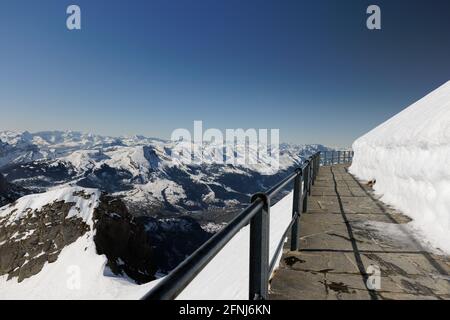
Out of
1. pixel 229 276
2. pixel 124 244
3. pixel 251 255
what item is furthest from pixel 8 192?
pixel 251 255

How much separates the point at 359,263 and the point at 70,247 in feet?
266

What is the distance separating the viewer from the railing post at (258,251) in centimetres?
279

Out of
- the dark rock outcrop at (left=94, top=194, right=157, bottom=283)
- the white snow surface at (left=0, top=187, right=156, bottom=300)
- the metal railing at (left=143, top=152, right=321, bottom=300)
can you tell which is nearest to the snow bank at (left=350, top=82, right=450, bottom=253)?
the metal railing at (left=143, top=152, right=321, bottom=300)

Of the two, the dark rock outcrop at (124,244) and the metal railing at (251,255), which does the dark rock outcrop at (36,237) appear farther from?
the metal railing at (251,255)

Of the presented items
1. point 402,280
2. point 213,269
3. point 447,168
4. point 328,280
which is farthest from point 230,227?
point 213,269

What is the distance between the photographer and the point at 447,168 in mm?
5781

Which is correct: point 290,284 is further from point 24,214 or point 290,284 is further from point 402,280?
point 24,214

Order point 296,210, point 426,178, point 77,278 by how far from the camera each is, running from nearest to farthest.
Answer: point 296,210 < point 426,178 < point 77,278

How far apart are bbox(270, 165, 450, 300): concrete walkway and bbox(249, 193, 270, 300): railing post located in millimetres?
1248

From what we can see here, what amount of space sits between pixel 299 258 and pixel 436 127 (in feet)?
13.5

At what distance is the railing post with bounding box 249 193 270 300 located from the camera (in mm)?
2787

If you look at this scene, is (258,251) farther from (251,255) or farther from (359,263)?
(359,263)

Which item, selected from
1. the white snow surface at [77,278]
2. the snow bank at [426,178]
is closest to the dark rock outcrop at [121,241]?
the white snow surface at [77,278]

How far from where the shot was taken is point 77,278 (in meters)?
57.4
